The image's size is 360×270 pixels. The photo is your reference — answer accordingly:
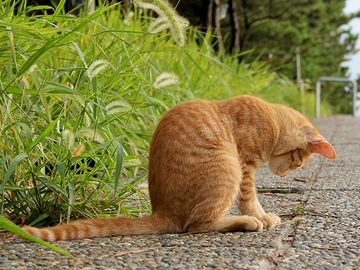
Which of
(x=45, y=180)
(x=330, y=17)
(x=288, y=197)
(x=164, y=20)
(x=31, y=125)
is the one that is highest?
(x=330, y=17)

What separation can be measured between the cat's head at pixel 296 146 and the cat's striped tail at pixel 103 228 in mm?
840

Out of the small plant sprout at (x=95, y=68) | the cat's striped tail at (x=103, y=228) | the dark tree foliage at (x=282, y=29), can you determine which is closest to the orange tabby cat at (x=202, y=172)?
the cat's striped tail at (x=103, y=228)

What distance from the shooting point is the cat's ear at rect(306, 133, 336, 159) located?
3264mm

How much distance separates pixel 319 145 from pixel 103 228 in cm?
129

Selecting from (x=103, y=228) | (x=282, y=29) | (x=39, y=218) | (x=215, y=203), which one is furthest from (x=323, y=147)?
(x=282, y=29)

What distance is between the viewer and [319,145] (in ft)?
10.8

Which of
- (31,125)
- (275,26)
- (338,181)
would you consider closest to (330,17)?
(275,26)

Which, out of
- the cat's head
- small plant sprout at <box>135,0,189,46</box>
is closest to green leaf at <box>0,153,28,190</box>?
small plant sprout at <box>135,0,189,46</box>

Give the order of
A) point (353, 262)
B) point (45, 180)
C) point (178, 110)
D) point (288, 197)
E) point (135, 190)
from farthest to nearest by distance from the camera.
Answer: point (288, 197) < point (135, 190) < point (178, 110) < point (45, 180) < point (353, 262)

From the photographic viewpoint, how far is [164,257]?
7.30ft

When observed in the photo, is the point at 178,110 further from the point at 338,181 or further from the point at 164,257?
the point at 338,181

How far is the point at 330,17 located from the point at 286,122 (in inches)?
950

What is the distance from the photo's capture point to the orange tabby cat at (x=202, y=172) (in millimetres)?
2662

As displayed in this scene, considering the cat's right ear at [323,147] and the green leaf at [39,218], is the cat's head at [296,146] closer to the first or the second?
the cat's right ear at [323,147]
